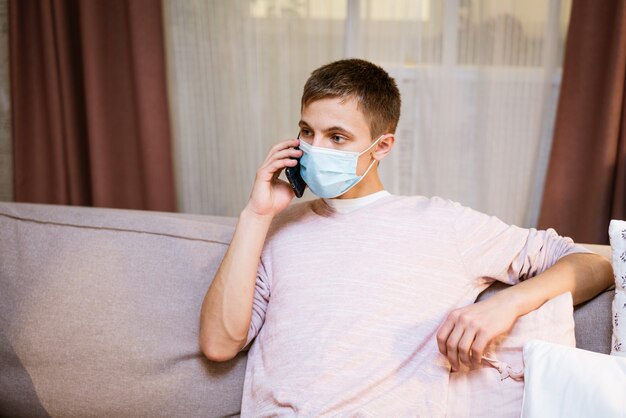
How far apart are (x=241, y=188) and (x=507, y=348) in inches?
71.9

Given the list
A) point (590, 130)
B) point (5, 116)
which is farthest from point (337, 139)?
point (5, 116)

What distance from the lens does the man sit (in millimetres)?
1145

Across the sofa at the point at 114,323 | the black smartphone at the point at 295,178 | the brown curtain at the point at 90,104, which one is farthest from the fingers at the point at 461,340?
the brown curtain at the point at 90,104

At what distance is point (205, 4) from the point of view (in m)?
2.60

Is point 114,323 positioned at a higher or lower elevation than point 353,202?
lower

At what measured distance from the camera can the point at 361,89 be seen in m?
1.33

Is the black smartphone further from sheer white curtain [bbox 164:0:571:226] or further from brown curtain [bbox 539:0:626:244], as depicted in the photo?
brown curtain [bbox 539:0:626:244]

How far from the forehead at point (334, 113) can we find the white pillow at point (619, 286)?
588 mm

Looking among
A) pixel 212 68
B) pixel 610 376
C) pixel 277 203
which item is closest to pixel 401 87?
pixel 212 68

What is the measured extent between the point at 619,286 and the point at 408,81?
1.57 metres

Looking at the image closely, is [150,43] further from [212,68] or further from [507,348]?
[507,348]

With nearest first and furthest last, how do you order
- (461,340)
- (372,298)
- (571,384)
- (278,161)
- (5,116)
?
(571,384) → (461,340) → (372,298) → (278,161) → (5,116)

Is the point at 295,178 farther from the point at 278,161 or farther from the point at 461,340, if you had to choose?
the point at 461,340

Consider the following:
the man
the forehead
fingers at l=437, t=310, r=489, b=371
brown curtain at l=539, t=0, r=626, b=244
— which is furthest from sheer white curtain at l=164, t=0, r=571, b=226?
fingers at l=437, t=310, r=489, b=371
